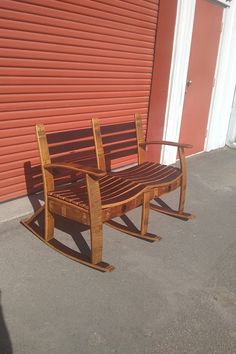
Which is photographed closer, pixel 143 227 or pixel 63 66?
pixel 143 227

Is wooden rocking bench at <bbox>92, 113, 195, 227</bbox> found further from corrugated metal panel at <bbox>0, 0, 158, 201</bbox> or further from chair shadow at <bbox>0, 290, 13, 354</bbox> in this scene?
chair shadow at <bbox>0, 290, 13, 354</bbox>

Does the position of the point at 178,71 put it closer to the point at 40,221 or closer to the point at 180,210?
the point at 180,210

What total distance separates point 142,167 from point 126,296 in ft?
5.37

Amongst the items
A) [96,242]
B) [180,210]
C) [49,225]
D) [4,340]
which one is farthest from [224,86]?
[4,340]

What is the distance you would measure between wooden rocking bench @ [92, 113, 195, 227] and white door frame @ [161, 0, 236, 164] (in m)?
0.93

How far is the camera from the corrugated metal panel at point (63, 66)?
139 inches

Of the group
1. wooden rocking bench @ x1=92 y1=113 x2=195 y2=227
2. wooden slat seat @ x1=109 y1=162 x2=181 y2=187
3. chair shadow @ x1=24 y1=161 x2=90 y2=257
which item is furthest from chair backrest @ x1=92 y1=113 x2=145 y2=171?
chair shadow @ x1=24 y1=161 x2=90 y2=257

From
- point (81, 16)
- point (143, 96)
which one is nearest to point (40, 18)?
point (81, 16)

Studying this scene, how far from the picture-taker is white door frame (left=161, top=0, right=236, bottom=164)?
211 inches

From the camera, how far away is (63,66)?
3.98 metres

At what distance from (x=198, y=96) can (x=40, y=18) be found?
352cm

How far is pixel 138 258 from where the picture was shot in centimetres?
325

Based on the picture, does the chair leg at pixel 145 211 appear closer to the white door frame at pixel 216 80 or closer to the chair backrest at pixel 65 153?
the chair backrest at pixel 65 153

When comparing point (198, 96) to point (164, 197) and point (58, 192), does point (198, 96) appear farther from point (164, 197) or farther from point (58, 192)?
point (58, 192)
